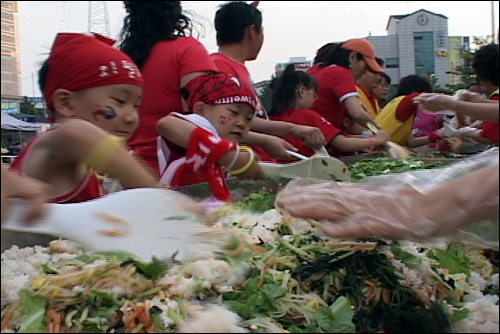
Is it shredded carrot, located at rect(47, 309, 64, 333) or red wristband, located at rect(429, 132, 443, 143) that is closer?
shredded carrot, located at rect(47, 309, 64, 333)

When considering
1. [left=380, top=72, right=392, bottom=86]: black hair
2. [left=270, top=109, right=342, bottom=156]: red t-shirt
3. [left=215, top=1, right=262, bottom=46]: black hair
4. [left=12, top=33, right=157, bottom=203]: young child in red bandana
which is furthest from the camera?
[left=380, top=72, right=392, bottom=86]: black hair

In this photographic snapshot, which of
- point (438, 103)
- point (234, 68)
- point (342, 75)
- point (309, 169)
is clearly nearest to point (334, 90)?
point (342, 75)

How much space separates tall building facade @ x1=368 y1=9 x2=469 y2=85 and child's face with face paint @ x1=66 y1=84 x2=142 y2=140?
1.00 meters

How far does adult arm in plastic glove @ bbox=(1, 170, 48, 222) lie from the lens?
2.34 ft

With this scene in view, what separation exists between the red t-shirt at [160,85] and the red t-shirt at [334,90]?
156 cm

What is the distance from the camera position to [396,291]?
3.30ft

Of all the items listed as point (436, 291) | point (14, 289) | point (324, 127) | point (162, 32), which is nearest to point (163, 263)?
point (14, 289)

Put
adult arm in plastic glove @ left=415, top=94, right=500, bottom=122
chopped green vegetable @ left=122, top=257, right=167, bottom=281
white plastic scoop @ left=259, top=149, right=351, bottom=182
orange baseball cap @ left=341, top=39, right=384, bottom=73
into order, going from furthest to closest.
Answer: orange baseball cap @ left=341, top=39, right=384, bottom=73 < white plastic scoop @ left=259, top=149, right=351, bottom=182 < adult arm in plastic glove @ left=415, top=94, right=500, bottom=122 < chopped green vegetable @ left=122, top=257, right=167, bottom=281

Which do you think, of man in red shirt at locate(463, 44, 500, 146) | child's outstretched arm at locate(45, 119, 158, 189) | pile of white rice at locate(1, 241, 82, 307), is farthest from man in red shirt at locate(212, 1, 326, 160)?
pile of white rice at locate(1, 241, 82, 307)

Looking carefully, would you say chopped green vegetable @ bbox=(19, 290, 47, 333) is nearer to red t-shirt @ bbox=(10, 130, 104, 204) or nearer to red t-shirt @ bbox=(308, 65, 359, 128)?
red t-shirt @ bbox=(10, 130, 104, 204)

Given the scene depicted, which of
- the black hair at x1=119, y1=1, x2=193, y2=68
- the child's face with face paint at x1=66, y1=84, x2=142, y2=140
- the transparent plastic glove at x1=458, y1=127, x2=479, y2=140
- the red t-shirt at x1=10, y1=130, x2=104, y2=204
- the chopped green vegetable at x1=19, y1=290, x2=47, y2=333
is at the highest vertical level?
the black hair at x1=119, y1=1, x2=193, y2=68

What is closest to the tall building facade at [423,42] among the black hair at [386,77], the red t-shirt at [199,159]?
the red t-shirt at [199,159]

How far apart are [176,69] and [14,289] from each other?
4.69ft

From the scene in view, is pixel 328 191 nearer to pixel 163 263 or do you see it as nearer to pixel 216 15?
pixel 163 263
